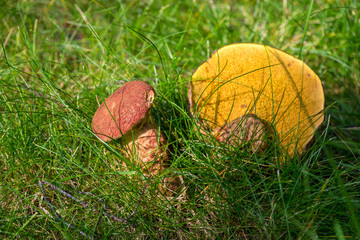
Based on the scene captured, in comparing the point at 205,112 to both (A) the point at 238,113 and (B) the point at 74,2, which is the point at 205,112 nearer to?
(A) the point at 238,113

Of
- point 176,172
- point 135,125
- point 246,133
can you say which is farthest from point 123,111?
point 246,133

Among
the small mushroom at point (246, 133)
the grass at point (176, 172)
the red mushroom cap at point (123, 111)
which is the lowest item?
the grass at point (176, 172)

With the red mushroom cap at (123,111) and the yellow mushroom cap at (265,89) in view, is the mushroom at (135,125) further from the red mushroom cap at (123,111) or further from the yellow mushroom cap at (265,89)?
the yellow mushroom cap at (265,89)

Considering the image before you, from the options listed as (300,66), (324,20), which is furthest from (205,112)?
(324,20)

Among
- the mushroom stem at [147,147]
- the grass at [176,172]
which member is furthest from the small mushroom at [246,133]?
the mushroom stem at [147,147]

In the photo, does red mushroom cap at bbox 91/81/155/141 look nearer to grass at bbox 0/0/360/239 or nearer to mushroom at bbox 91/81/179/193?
mushroom at bbox 91/81/179/193

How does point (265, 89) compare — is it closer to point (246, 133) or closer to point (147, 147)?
point (246, 133)

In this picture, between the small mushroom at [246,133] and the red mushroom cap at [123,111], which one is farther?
the small mushroom at [246,133]

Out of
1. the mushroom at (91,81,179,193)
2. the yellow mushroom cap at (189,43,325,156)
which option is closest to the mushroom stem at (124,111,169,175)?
the mushroom at (91,81,179,193)
